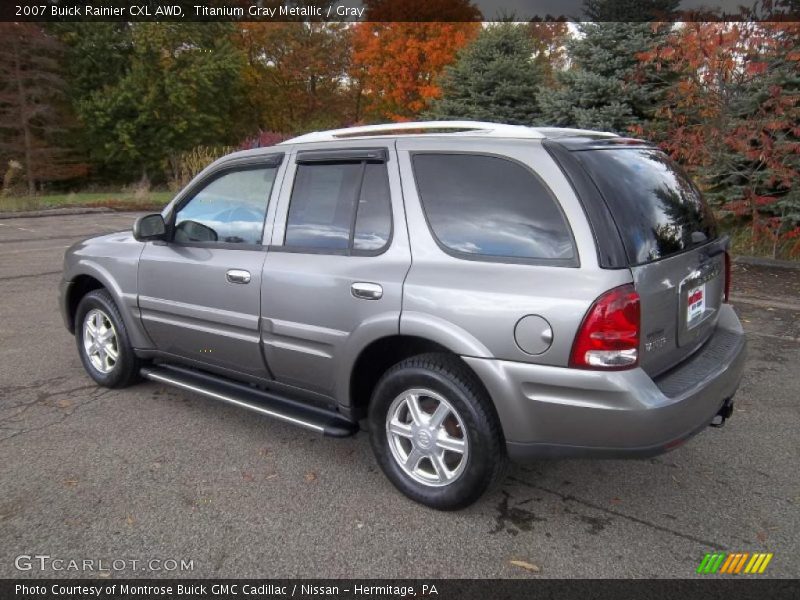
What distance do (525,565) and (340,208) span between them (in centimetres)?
200

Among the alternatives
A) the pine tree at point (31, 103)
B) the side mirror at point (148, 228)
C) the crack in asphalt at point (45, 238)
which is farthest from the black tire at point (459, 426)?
the pine tree at point (31, 103)

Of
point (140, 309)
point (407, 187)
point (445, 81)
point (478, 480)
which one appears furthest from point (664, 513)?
point (445, 81)

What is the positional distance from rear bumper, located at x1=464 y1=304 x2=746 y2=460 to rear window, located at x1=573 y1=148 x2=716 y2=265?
559mm

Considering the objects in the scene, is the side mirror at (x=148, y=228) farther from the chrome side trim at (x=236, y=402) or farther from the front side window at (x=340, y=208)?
the front side window at (x=340, y=208)

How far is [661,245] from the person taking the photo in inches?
118

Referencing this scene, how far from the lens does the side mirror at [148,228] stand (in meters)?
4.23

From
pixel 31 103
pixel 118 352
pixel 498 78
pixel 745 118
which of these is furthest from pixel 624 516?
pixel 31 103

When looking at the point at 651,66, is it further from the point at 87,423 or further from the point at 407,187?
the point at 87,423

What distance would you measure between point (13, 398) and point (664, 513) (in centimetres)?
431

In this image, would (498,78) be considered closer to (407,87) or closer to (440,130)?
(407,87)

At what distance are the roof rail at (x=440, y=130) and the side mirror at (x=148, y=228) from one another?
1.07m

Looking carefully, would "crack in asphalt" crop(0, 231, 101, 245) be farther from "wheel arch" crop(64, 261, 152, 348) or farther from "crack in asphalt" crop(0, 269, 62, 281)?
"wheel arch" crop(64, 261, 152, 348)

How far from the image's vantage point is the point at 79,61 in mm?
35812

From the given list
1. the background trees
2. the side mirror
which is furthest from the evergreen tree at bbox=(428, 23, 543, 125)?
the side mirror
